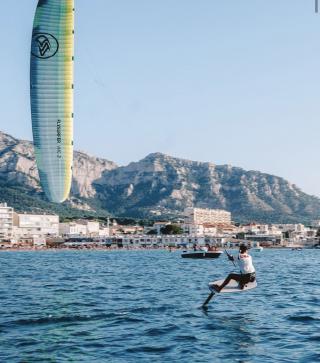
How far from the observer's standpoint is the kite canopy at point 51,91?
32.5m

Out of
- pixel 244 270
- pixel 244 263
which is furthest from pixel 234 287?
pixel 244 263

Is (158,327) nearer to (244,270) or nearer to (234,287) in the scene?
(244,270)

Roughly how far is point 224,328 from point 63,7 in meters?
20.4

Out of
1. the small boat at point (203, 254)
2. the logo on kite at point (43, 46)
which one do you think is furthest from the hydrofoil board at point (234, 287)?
the small boat at point (203, 254)

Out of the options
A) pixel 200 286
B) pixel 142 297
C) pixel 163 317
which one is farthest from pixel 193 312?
pixel 200 286

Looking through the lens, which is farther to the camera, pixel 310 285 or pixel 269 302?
pixel 310 285

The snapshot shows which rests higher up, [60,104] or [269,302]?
[60,104]

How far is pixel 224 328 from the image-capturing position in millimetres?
21656

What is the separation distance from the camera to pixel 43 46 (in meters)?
32.6

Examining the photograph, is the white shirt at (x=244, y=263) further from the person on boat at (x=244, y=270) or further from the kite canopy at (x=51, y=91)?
the kite canopy at (x=51, y=91)

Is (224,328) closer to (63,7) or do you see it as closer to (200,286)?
(200,286)

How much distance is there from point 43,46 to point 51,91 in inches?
99.0

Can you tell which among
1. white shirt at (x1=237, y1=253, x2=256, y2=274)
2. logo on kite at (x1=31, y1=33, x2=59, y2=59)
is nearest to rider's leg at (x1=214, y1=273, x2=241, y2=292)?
white shirt at (x1=237, y1=253, x2=256, y2=274)

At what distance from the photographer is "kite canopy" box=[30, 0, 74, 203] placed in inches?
1280
